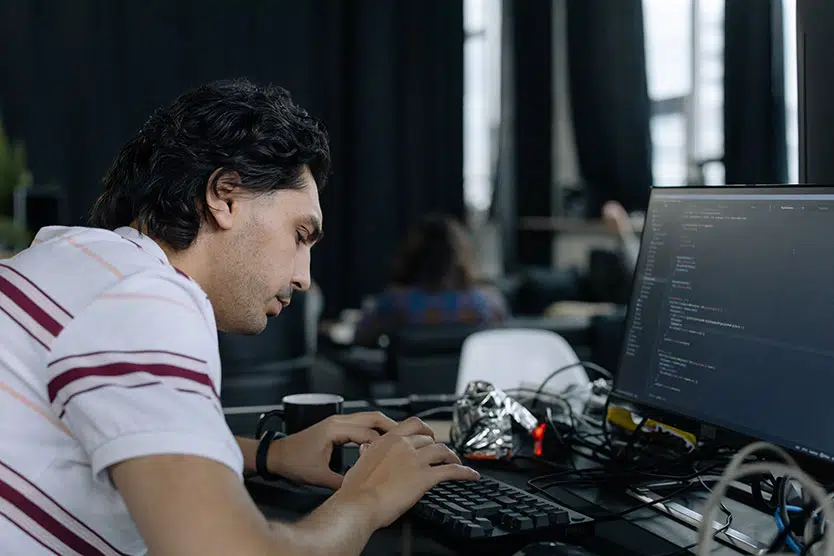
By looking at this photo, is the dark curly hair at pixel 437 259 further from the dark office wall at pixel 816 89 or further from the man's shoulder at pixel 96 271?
the man's shoulder at pixel 96 271

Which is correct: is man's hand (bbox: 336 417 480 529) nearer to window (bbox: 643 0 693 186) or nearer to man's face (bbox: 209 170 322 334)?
man's face (bbox: 209 170 322 334)

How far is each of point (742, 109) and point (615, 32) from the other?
1.71 m

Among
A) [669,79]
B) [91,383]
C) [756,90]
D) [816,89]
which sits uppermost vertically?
[669,79]

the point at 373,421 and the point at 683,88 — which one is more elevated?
the point at 683,88

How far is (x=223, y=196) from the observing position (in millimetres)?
1098

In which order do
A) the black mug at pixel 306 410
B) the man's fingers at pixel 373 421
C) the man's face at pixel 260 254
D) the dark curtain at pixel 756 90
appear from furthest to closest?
the dark curtain at pixel 756 90
the black mug at pixel 306 410
the man's fingers at pixel 373 421
the man's face at pixel 260 254

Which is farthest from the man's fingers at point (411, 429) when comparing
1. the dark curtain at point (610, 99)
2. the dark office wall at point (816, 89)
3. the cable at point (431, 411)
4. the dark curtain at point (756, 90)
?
the dark curtain at point (610, 99)

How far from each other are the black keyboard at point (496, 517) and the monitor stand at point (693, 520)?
0.48ft

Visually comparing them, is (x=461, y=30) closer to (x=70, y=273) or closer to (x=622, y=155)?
(x=622, y=155)

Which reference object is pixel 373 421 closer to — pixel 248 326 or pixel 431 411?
pixel 248 326

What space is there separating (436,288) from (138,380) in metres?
3.00

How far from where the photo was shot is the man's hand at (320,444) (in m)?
1.30

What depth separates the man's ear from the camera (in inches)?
42.9

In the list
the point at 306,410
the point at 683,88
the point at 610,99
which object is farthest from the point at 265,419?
the point at 610,99
